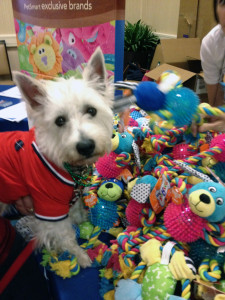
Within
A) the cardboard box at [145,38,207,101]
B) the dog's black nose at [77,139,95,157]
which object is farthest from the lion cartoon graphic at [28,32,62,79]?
the cardboard box at [145,38,207,101]

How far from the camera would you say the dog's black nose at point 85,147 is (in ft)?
2.72

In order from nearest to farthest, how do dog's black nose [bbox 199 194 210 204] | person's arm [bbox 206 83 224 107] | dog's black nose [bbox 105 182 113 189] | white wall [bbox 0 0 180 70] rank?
dog's black nose [bbox 199 194 210 204] < dog's black nose [bbox 105 182 113 189] < person's arm [bbox 206 83 224 107] < white wall [bbox 0 0 180 70]

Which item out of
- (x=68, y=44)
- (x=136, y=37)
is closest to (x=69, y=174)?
(x=68, y=44)

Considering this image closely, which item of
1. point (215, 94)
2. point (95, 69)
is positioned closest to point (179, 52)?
point (215, 94)

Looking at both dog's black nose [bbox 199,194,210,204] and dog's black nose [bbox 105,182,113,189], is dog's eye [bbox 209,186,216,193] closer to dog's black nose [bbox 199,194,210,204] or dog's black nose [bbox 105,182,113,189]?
dog's black nose [bbox 199,194,210,204]

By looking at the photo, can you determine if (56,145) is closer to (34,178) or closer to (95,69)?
(34,178)

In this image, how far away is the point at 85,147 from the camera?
0.83 m

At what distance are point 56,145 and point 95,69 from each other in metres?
0.32

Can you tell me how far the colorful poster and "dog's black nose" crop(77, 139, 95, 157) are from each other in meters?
0.44

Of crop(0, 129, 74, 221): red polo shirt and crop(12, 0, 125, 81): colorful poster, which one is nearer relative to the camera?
crop(0, 129, 74, 221): red polo shirt

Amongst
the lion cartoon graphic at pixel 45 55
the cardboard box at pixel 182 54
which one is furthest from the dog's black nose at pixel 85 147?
the cardboard box at pixel 182 54

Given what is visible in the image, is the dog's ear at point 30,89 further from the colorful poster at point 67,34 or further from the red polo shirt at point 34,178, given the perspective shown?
the colorful poster at point 67,34

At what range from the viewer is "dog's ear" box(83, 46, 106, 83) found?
0.91 m

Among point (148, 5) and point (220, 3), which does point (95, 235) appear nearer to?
point (220, 3)
